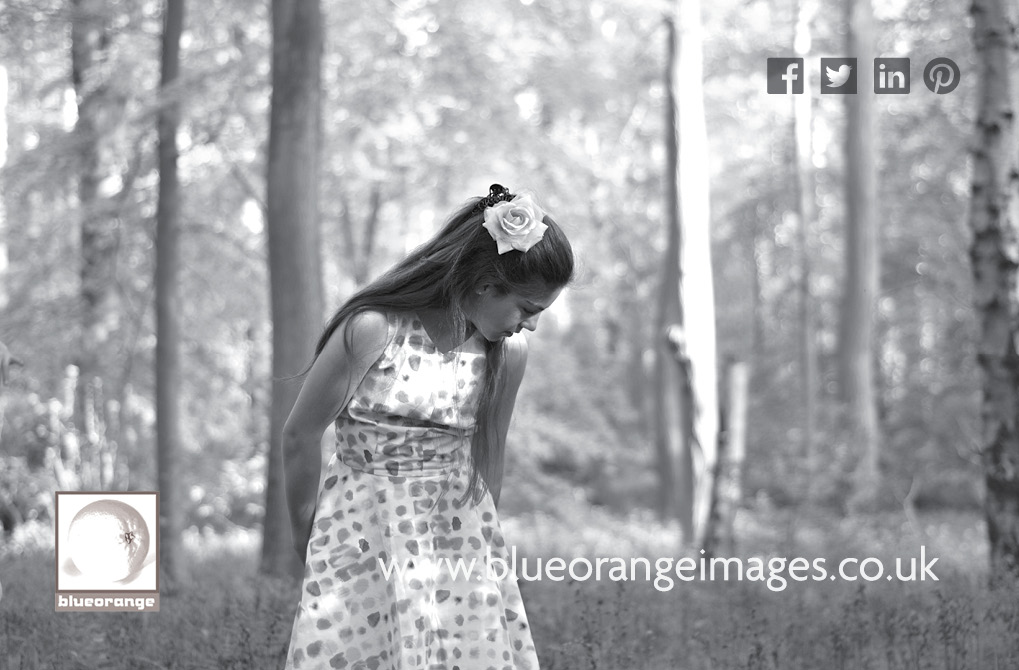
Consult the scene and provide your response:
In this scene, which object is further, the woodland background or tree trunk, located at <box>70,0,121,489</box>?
tree trunk, located at <box>70,0,121,489</box>

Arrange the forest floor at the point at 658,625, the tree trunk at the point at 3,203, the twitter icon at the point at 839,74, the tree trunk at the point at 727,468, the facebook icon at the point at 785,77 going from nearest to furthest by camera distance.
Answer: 1. the forest floor at the point at 658,625
2. the tree trunk at the point at 727,468
3. the tree trunk at the point at 3,203
4. the twitter icon at the point at 839,74
5. the facebook icon at the point at 785,77

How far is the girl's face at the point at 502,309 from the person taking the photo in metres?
3.01

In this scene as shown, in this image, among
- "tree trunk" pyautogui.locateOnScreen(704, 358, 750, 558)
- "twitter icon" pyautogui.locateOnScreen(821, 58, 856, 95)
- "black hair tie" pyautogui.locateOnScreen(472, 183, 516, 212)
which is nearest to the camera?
"black hair tie" pyautogui.locateOnScreen(472, 183, 516, 212)

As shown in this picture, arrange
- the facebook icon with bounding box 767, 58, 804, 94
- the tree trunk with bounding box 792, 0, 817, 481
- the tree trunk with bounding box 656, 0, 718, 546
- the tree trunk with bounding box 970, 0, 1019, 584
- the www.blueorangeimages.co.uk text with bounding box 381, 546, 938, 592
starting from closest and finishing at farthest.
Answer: the tree trunk with bounding box 970, 0, 1019, 584, the www.blueorangeimages.co.uk text with bounding box 381, 546, 938, 592, the tree trunk with bounding box 656, 0, 718, 546, the facebook icon with bounding box 767, 58, 804, 94, the tree trunk with bounding box 792, 0, 817, 481

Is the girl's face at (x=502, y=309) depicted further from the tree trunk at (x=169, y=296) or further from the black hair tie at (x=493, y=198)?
the tree trunk at (x=169, y=296)

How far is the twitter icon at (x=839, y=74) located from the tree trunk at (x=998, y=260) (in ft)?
28.1

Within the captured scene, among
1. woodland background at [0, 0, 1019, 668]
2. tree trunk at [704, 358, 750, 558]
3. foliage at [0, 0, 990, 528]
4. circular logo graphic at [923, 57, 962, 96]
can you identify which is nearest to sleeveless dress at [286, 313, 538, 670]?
woodland background at [0, 0, 1019, 668]

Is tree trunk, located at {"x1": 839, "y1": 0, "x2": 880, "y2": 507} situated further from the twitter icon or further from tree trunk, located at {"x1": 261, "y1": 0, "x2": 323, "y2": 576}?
tree trunk, located at {"x1": 261, "y1": 0, "x2": 323, "y2": 576}

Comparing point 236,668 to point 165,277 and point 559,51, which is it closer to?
point 165,277

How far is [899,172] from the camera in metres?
23.0

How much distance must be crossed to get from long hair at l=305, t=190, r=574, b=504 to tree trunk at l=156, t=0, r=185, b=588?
21.4ft

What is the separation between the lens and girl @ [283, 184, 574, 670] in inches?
115

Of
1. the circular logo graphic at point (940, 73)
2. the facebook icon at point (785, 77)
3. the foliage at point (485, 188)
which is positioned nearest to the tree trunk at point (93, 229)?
the foliage at point (485, 188)

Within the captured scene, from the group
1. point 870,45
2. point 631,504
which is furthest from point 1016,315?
point 631,504
